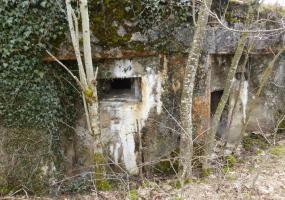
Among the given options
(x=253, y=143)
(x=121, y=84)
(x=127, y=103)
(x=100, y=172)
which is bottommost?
(x=253, y=143)

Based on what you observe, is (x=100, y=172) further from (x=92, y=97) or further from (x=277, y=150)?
(x=277, y=150)

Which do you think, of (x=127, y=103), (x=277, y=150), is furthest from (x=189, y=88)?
(x=277, y=150)

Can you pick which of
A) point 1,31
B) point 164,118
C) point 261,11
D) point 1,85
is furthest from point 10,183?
point 261,11

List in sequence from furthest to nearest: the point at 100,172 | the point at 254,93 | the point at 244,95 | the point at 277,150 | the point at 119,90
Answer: the point at 254,93, the point at 244,95, the point at 277,150, the point at 119,90, the point at 100,172

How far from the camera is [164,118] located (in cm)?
664

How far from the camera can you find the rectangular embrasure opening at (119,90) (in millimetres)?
6754

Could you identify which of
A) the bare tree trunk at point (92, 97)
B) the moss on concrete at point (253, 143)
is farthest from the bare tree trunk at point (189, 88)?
the moss on concrete at point (253, 143)

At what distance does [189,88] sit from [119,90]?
193 centimetres

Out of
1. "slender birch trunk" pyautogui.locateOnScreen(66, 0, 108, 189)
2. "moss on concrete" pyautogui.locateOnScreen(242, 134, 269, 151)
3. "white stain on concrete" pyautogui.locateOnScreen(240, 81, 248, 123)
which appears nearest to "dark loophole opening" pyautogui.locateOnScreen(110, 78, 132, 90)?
"slender birch trunk" pyautogui.locateOnScreen(66, 0, 108, 189)

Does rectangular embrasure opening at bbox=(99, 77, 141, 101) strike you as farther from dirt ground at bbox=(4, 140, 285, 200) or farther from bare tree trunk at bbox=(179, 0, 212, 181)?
dirt ground at bbox=(4, 140, 285, 200)

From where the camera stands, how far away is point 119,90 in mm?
7250

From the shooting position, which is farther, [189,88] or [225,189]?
[189,88]

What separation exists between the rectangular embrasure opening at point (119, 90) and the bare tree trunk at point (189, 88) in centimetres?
118

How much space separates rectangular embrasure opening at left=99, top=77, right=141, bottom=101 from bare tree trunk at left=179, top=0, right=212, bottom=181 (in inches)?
46.4
